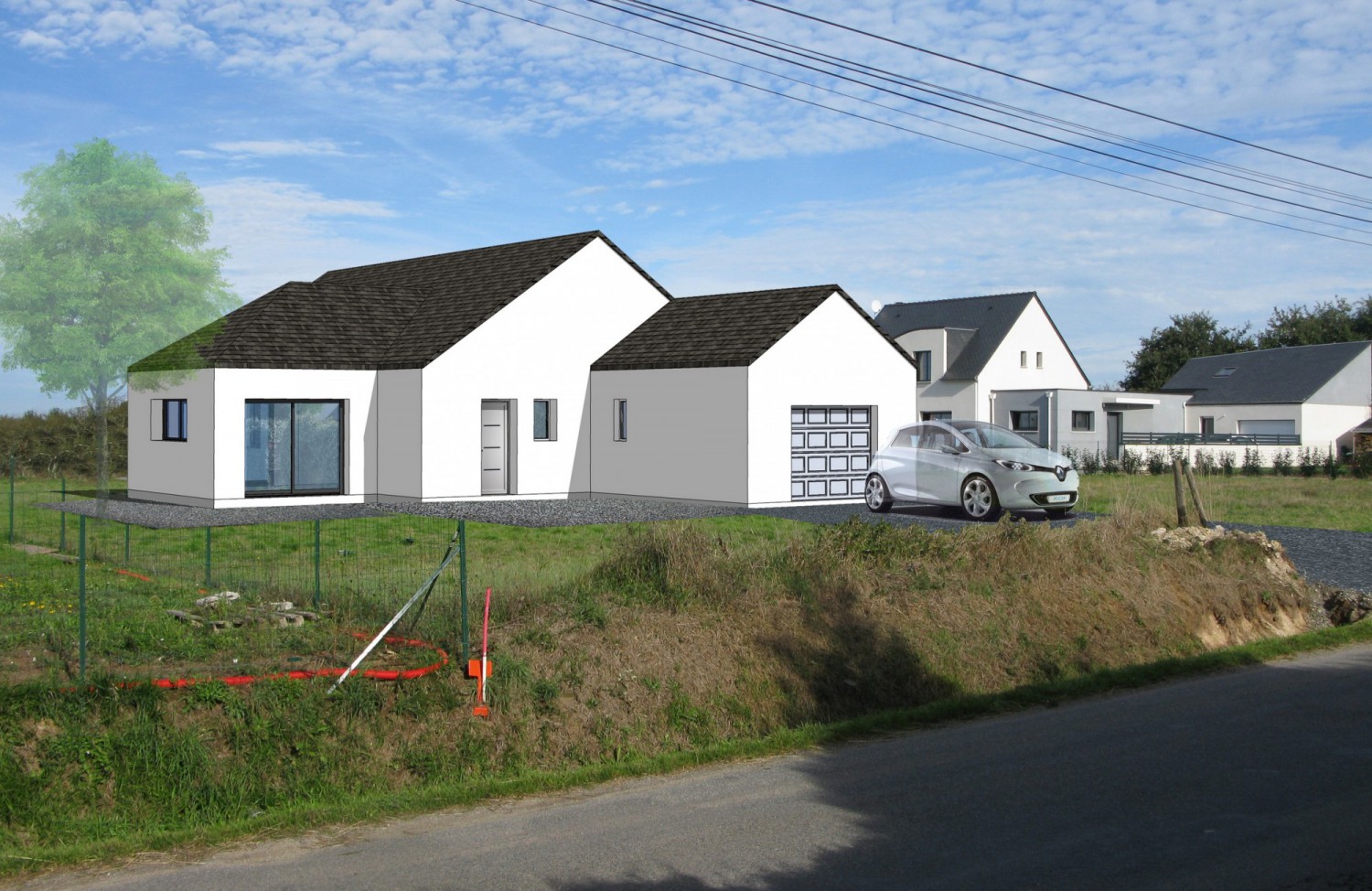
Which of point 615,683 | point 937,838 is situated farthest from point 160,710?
point 937,838

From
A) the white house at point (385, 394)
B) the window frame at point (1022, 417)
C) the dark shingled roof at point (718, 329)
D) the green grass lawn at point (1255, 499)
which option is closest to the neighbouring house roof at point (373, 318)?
the white house at point (385, 394)

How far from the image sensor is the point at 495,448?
30656mm

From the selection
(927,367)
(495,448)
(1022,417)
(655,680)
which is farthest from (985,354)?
(655,680)

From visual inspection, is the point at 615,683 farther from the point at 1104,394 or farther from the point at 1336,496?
the point at 1104,394

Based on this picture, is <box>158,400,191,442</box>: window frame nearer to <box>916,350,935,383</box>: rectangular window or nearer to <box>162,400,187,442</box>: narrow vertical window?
<box>162,400,187,442</box>: narrow vertical window

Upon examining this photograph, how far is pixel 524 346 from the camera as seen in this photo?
3045cm

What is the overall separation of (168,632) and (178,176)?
19738 millimetres

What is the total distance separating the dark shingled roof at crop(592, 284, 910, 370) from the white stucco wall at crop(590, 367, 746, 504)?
30 cm

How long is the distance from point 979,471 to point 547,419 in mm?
11263

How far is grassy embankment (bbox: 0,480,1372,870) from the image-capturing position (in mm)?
8234

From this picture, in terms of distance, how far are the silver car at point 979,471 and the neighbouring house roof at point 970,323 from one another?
32.0 m

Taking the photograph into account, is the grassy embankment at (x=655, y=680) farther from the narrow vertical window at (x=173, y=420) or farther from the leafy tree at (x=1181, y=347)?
the leafy tree at (x=1181, y=347)

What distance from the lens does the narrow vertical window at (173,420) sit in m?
29.3

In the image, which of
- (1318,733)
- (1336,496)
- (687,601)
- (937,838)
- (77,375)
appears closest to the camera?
(937,838)
